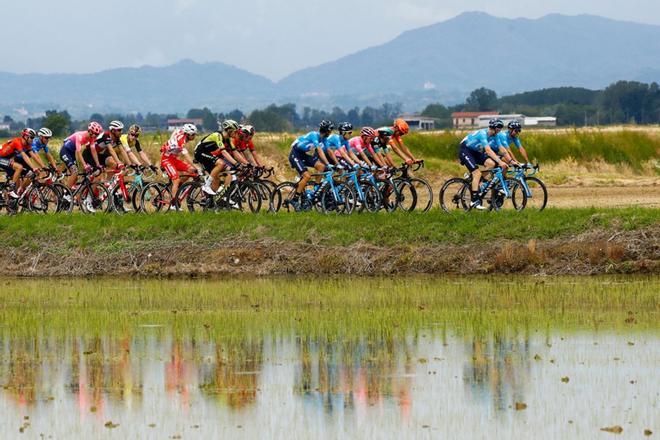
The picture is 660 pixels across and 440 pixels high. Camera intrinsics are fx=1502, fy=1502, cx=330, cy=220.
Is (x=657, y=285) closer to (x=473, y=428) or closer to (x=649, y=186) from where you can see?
(x=473, y=428)

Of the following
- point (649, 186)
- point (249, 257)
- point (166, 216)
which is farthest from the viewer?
point (649, 186)

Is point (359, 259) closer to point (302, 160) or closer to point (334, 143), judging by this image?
point (334, 143)

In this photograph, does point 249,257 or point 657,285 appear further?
point 249,257

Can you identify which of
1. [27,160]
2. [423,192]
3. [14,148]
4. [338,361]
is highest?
[14,148]

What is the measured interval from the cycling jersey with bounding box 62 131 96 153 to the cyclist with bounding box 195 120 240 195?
2.91 metres

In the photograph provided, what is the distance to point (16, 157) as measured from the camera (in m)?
36.9

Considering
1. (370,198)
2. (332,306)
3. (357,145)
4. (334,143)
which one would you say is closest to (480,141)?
(370,198)

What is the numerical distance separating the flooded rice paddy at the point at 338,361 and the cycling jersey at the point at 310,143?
8.41 m

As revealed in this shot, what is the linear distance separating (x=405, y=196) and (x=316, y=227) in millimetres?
4460

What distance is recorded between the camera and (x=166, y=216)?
32062mm

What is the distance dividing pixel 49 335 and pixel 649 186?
32372 millimetres

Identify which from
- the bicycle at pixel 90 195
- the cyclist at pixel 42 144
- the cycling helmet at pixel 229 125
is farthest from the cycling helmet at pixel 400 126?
the cyclist at pixel 42 144

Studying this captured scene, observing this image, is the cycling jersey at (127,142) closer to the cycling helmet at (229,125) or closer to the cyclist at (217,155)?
the cyclist at (217,155)

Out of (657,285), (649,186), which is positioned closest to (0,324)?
(657,285)
